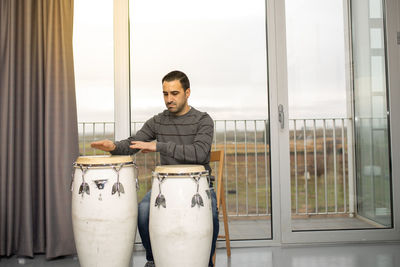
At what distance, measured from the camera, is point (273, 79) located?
2.77 meters

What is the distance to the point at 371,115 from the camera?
112 inches

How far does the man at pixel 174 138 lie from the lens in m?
1.94

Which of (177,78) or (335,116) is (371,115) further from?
(177,78)

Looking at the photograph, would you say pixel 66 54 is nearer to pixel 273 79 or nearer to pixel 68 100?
pixel 68 100

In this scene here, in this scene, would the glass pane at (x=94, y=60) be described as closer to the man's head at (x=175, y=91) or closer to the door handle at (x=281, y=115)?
the man's head at (x=175, y=91)

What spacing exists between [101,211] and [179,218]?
1.23 feet

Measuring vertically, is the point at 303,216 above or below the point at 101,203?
below

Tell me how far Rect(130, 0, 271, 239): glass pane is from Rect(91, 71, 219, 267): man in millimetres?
584

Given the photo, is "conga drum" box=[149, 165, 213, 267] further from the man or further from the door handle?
the door handle

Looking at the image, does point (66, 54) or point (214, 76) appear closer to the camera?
point (66, 54)

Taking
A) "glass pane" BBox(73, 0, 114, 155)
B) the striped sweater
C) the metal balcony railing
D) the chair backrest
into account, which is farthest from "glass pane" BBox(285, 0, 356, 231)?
"glass pane" BBox(73, 0, 114, 155)

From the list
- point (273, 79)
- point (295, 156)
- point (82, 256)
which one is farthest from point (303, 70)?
point (82, 256)

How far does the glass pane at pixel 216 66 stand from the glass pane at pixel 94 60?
0.29 meters

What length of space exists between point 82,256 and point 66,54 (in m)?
1.44
